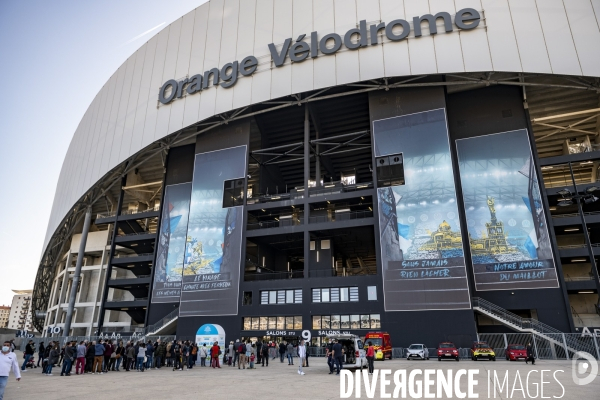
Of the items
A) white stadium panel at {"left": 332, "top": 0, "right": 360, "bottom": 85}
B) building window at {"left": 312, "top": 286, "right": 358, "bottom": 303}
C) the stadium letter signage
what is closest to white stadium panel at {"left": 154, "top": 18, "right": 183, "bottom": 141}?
the stadium letter signage

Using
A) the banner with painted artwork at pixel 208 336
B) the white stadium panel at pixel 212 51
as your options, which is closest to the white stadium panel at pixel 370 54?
the white stadium panel at pixel 212 51

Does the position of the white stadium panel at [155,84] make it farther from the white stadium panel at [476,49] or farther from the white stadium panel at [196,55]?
the white stadium panel at [476,49]

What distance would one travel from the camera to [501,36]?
39406 millimetres

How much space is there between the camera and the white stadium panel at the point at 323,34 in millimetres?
44406

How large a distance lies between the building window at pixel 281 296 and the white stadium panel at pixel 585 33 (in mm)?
34965

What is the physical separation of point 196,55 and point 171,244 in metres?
25.1

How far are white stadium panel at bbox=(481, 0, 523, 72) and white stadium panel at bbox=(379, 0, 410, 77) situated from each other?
808 centimetres

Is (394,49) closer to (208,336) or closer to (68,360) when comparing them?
(208,336)

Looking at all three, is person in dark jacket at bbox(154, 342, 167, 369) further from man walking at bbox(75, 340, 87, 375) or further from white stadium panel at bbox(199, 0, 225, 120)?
white stadium panel at bbox(199, 0, 225, 120)

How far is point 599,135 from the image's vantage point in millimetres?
45781

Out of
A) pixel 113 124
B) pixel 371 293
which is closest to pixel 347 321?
pixel 371 293

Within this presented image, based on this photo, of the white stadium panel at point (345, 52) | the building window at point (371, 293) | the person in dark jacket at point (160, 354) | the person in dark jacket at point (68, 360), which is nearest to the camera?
the person in dark jacket at point (68, 360)

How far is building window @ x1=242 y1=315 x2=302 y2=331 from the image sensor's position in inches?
1667

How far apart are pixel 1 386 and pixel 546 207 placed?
4208 centimetres
